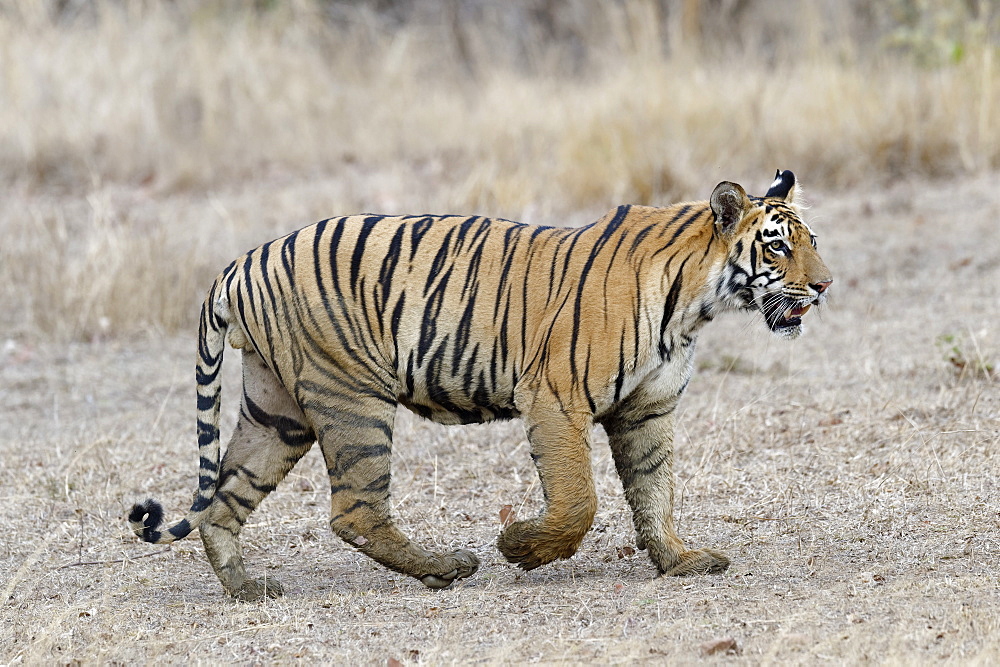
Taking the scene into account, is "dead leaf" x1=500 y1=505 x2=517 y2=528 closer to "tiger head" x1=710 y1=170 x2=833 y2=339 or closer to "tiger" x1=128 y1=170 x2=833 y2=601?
"tiger" x1=128 y1=170 x2=833 y2=601

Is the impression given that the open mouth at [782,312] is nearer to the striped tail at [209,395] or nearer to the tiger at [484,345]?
the tiger at [484,345]

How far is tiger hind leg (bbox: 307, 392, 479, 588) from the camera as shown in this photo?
14.3 feet

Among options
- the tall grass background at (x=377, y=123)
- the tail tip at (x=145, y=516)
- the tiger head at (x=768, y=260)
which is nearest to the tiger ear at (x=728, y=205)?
the tiger head at (x=768, y=260)

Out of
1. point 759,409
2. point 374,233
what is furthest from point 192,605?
point 759,409

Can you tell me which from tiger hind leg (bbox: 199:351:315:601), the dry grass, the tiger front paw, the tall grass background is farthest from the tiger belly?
the tall grass background

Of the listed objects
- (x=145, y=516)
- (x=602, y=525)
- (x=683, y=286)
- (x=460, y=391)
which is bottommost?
(x=602, y=525)

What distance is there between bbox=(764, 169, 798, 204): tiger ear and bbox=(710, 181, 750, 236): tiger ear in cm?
28

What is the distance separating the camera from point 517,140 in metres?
12.2

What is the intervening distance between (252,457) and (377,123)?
957cm

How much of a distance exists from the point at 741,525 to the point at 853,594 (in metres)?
1.02

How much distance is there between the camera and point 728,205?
164 inches

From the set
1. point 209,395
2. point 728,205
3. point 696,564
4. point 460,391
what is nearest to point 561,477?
point 460,391

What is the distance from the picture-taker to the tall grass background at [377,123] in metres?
9.39

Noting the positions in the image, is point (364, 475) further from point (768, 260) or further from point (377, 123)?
point (377, 123)
